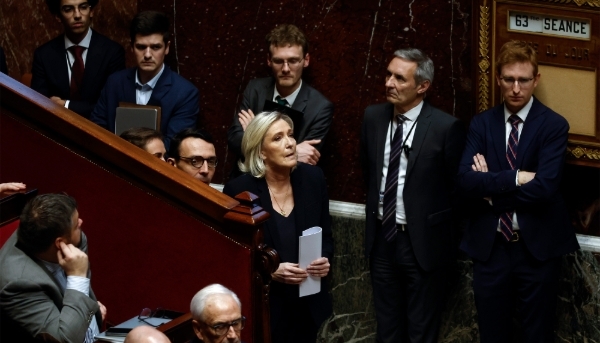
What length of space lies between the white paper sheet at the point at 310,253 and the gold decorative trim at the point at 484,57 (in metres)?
1.17

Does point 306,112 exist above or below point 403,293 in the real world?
above

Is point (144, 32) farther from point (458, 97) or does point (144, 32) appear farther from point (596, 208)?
point (596, 208)

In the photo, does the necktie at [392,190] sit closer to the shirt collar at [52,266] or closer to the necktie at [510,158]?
the necktie at [510,158]

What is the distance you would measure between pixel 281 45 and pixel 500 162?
1.30 meters

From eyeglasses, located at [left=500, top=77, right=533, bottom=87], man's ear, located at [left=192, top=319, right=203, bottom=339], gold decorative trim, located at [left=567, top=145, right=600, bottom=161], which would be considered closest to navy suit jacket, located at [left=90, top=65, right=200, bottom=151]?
eyeglasses, located at [left=500, top=77, right=533, bottom=87]

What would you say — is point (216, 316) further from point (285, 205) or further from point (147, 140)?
point (147, 140)

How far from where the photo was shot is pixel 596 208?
482 cm

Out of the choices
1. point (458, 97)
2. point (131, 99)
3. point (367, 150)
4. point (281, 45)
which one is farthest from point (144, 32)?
point (458, 97)

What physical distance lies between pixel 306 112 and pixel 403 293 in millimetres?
1035

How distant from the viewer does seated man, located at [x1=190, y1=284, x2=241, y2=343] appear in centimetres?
332

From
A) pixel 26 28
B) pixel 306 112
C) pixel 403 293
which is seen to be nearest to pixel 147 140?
pixel 306 112

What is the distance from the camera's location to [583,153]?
15.4 feet

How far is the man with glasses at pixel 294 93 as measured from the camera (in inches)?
203

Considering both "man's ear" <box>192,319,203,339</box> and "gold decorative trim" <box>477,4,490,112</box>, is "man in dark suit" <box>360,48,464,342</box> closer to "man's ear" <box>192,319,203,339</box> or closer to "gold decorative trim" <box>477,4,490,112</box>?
"gold decorative trim" <box>477,4,490,112</box>
